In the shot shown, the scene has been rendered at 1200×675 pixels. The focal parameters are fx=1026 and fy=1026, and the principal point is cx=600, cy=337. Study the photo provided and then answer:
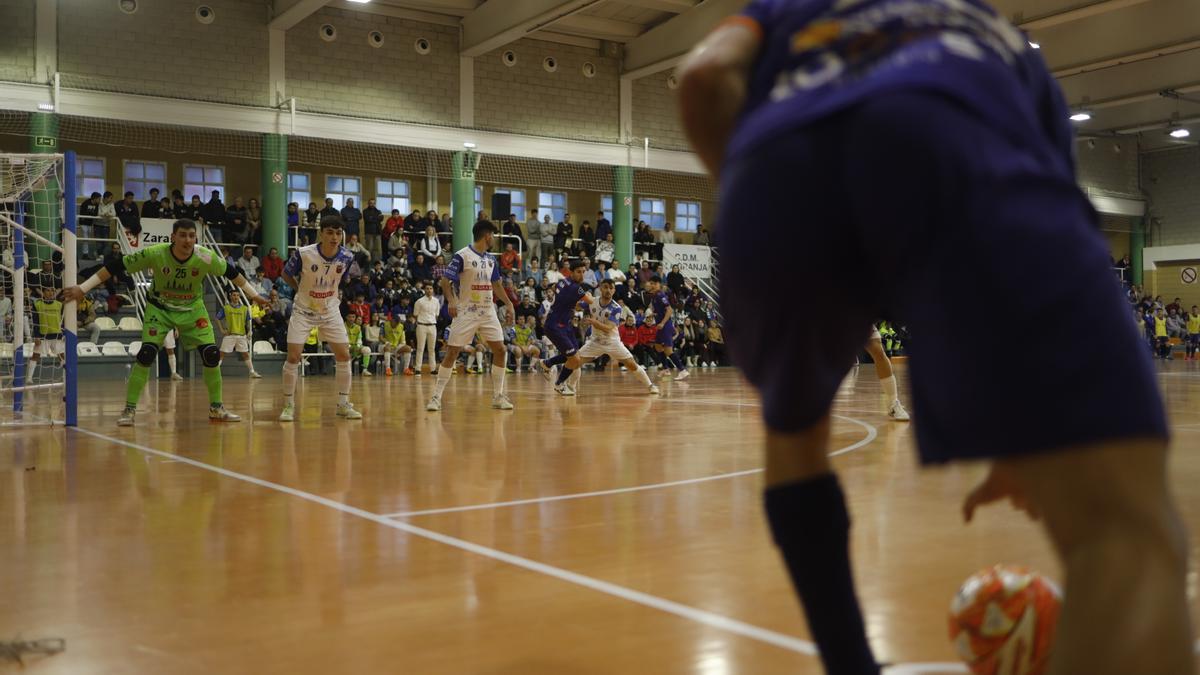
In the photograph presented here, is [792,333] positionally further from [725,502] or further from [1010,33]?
[725,502]

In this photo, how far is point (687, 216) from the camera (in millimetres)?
35125

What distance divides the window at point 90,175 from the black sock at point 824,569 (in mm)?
27640

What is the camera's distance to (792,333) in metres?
1.37

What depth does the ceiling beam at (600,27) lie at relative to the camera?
28.0 m

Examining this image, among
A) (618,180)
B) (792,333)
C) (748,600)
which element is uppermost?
(618,180)

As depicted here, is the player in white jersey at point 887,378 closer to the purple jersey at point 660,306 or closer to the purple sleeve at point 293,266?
the purple sleeve at point 293,266

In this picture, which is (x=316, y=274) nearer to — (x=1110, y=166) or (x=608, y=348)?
(x=608, y=348)

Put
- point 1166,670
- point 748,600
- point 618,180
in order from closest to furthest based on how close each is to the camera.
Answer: point 1166,670, point 748,600, point 618,180

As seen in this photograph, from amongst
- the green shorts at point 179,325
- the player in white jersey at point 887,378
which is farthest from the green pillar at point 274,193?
the player in white jersey at point 887,378

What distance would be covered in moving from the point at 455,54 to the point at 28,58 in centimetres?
1021

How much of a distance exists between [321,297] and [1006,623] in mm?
8977

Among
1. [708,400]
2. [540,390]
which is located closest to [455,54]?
[540,390]

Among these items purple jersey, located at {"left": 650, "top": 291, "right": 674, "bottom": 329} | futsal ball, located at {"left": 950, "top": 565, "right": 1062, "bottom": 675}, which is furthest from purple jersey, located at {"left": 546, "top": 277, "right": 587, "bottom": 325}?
futsal ball, located at {"left": 950, "top": 565, "right": 1062, "bottom": 675}

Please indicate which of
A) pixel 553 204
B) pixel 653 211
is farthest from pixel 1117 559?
pixel 653 211
